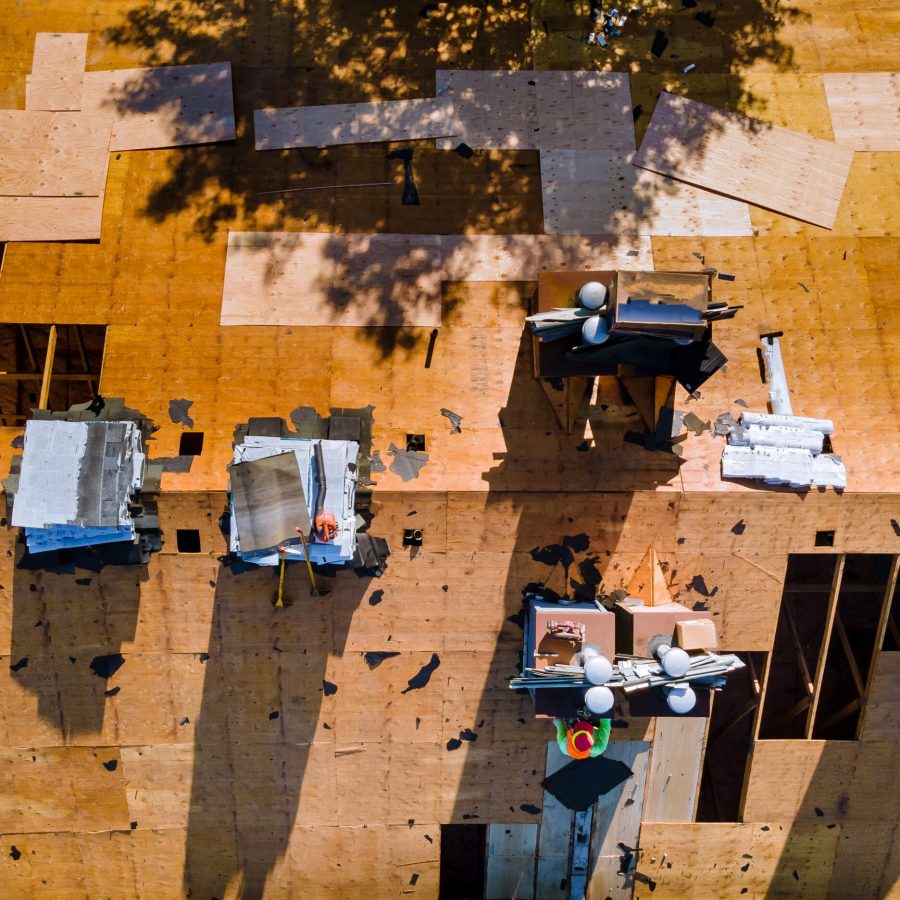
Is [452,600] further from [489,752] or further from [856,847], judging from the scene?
[856,847]

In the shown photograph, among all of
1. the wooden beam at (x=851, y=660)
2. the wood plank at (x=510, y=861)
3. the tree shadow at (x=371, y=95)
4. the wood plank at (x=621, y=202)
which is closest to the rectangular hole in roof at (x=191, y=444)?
the tree shadow at (x=371, y=95)

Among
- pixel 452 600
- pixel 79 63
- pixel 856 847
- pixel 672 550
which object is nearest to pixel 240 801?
pixel 452 600

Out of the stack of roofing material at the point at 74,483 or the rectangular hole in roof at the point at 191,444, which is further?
the rectangular hole in roof at the point at 191,444

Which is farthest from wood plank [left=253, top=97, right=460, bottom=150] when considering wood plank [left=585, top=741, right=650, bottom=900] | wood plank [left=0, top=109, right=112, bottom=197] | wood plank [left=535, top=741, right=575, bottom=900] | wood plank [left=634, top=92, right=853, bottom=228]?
wood plank [left=585, top=741, right=650, bottom=900]

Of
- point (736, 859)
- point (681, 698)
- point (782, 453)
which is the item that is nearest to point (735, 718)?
point (736, 859)

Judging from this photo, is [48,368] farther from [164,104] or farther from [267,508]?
[164,104]

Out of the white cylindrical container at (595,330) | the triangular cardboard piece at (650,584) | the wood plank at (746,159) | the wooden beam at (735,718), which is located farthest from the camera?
the wooden beam at (735,718)

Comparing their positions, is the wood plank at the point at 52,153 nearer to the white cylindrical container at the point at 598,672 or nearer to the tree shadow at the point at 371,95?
the tree shadow at the point at 371,95
